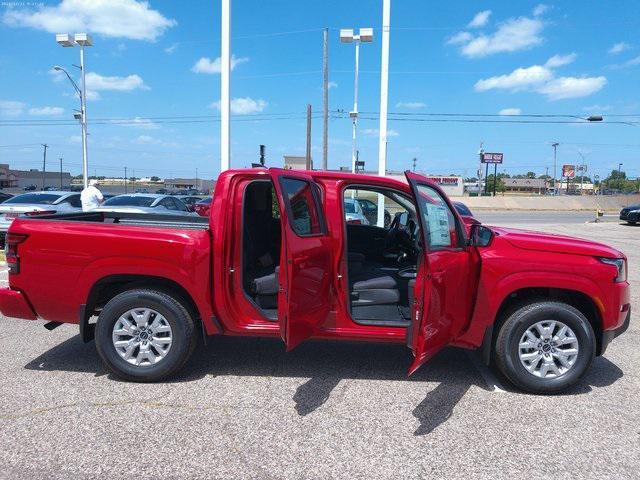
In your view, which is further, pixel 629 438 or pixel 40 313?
pixel 40 313

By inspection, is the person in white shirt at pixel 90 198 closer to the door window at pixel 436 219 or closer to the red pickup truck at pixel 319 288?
the red pickup truck at pixel 319 288

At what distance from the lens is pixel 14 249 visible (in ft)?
15.2

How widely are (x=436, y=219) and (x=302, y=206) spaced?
108 centimetres

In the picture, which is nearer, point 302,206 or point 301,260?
point 301,260

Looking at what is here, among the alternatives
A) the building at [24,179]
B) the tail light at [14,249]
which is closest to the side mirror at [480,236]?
the tail light at [14,249]

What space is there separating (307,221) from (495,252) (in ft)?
5.12

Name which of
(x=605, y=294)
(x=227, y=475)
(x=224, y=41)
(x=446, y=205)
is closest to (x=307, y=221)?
(x=446, y=205)

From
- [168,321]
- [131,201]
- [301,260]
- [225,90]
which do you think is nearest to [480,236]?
[301,260]

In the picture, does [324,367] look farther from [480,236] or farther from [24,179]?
[24,179]

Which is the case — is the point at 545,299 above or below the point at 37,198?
below

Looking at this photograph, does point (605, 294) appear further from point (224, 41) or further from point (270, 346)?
point (224, 41)

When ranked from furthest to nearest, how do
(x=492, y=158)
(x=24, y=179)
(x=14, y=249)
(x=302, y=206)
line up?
(x=24, y=179)
(x=492, y=158)
(x=14, y=249)
(x=302, y=206)

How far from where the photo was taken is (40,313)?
4695 mm

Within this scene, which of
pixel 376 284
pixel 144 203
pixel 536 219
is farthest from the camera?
pixel 536 219
